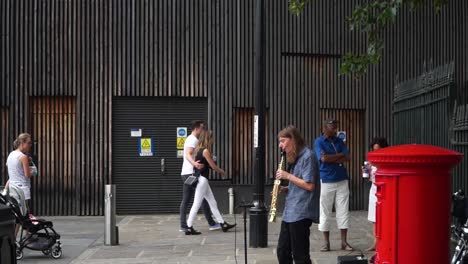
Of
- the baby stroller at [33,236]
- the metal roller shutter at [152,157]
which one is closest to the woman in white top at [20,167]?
the baby stroller at [33,236]

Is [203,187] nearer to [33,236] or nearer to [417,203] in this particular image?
[33,236]

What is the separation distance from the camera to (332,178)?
9.51 meters

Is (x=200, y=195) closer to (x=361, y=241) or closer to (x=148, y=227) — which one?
(x=148, y=227)

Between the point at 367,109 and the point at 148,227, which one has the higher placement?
the point at 367,109

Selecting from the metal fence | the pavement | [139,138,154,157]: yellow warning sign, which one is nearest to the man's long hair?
the pavement

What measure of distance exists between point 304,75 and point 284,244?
914 cm

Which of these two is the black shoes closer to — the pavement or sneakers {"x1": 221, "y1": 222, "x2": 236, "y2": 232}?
the pavement

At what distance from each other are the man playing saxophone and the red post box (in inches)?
61.9

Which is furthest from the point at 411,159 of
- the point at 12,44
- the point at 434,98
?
the point at 12,44

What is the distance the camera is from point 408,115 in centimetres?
1062

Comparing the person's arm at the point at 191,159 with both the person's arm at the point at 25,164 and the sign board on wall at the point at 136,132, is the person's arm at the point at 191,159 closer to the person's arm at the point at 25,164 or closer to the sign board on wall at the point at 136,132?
the person's arm at the point at 25,164

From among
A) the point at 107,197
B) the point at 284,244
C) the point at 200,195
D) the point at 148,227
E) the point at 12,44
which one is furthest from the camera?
the point at 12,44

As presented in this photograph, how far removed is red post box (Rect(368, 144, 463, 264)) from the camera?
4965 millimetres

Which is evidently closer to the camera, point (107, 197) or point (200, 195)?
point (107, 197)
